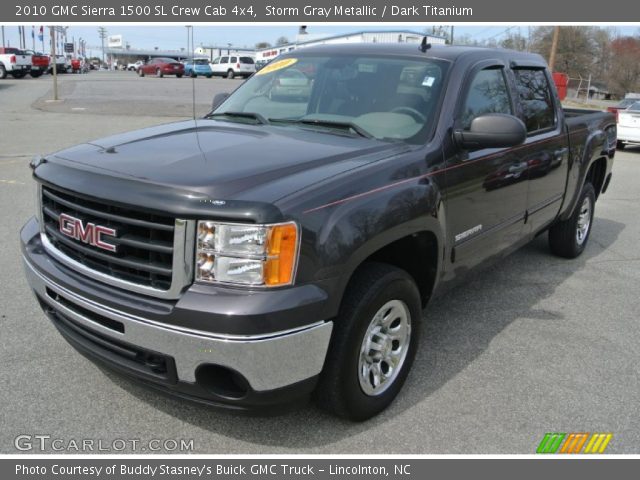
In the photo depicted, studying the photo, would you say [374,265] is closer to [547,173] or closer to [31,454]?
[31,454]

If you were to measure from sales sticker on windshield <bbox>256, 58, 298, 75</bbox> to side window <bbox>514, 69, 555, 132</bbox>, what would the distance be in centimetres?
164

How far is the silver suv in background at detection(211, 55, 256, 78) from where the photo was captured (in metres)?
47.6

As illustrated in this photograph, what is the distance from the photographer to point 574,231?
577 cm

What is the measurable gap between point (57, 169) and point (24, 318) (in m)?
1.59

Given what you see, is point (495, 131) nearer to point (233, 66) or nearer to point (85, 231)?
point (85, 231)

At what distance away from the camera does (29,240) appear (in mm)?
3266

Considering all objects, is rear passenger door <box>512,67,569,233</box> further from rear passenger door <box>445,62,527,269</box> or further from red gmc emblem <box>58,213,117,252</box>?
red gmc emblem <box>58,213,117,252</box>

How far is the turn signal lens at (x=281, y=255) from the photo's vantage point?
7.91 ft

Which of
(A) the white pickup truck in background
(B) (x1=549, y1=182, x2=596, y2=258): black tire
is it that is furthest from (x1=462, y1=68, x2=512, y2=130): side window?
(A) the white pickup truck in background

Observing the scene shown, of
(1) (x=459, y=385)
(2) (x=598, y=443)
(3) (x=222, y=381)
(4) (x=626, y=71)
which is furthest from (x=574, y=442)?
(4) (x=626, y=71)

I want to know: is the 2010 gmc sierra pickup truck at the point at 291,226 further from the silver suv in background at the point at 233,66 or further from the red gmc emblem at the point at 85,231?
the silver suv in background at the point at 233,66

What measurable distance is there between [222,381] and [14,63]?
1646 inches
